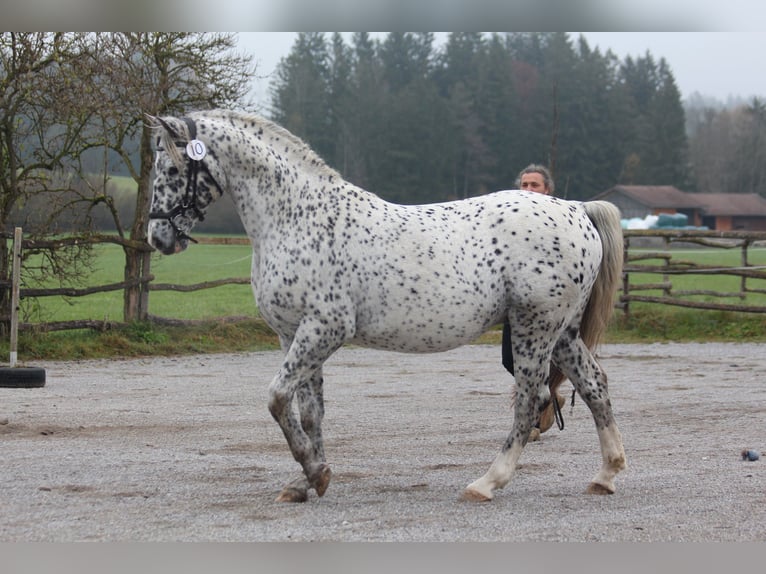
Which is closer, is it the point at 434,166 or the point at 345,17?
the point at 345,17

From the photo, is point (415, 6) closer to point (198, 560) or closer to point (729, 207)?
point (198, 560)

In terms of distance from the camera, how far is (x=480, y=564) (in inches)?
140

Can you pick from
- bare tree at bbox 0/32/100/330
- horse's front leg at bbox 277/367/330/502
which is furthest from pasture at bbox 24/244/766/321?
horse's front leg at bbox 277/367/330/502

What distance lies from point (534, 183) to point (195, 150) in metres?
2.71

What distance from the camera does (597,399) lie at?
16.7 feet

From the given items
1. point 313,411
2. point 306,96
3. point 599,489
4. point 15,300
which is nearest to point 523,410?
point 599,489

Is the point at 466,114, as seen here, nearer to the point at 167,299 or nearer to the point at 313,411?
the point at 167,299

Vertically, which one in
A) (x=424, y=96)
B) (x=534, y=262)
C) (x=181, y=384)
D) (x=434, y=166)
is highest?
(x=424, y=96)

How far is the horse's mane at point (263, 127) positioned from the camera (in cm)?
493

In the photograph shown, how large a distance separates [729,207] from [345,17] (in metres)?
61.9

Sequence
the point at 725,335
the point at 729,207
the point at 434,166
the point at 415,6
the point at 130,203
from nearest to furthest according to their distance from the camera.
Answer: the point at 415,6, the point at 725,335, the point at 130,203, the point at 434,166, the point at 729,207

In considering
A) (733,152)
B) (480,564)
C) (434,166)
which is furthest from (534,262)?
(733,152)

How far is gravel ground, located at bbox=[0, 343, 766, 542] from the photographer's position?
4148 millimetres

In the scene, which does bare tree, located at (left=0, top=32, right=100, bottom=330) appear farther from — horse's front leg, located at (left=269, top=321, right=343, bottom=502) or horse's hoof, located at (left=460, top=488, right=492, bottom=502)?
horse's hoof, located at (left=460, top=488, right=492, bottom=502)
